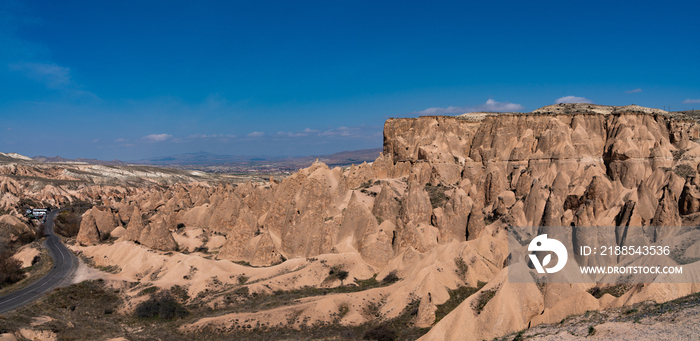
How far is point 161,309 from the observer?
29625 mm

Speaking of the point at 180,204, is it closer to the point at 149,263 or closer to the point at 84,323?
the point at 149,263

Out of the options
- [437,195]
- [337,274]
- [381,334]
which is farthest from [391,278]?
[437,195]

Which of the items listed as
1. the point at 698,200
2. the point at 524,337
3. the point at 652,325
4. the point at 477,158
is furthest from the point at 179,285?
the point at 477,158

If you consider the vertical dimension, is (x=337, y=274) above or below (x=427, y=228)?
below

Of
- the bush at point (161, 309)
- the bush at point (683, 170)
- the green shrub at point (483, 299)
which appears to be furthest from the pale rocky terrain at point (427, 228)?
the bush at point (161, 309)

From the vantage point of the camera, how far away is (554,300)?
21.6 m

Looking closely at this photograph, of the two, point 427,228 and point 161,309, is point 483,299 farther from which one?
point 161,309

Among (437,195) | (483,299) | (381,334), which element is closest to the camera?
(483,299)

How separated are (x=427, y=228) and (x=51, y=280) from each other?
1473 inches

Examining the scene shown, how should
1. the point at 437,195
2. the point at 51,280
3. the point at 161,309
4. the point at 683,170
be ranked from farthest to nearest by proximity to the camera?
the point at 437,195, the point at 683,170, the point at 51,280, the point at 161,309

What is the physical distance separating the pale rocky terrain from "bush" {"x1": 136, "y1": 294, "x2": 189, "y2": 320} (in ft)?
3.98

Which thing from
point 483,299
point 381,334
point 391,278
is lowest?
point 381,334

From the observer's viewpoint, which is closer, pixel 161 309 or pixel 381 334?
pixel 381 334

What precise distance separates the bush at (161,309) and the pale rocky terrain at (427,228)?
47.8 inches
